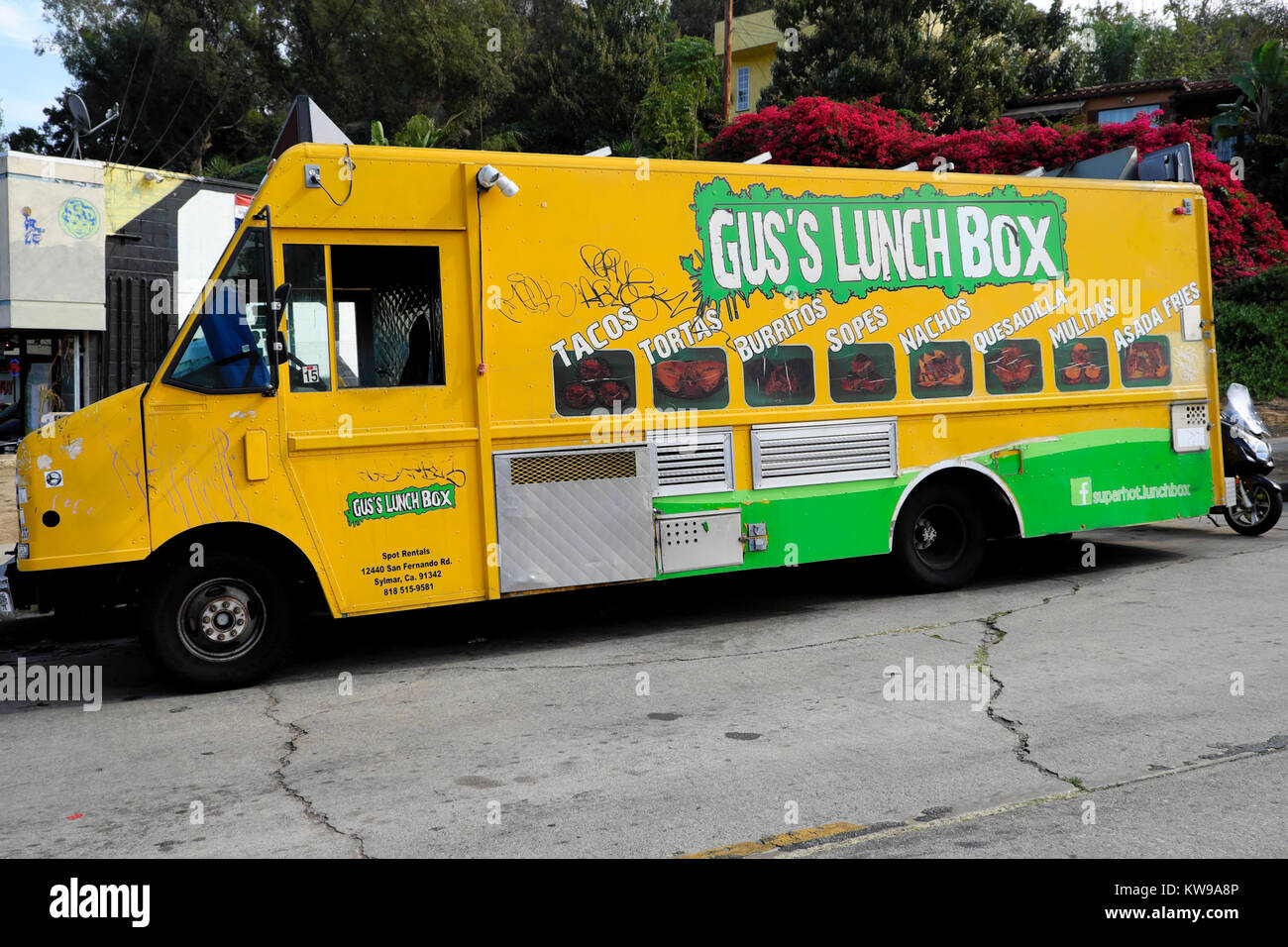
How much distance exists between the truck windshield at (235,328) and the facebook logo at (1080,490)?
6.45 m

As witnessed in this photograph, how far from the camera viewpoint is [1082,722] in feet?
18.6

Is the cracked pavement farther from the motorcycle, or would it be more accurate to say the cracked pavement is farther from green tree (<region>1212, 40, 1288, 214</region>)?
green tree (<region>1212, 40, 1288, 214</region>)

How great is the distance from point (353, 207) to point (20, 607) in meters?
3.11

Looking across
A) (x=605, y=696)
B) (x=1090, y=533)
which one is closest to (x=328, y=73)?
(x=1090, y=533)

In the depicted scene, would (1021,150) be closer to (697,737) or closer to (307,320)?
(307,320)

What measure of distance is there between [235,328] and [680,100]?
26627 mm

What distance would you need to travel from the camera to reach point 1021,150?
2214 cm

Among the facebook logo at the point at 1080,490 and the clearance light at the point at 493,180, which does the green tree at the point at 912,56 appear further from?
the clearance light at the point at 493,180

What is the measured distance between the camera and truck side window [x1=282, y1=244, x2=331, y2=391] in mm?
6953

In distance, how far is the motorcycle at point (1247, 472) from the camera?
35.9 feet

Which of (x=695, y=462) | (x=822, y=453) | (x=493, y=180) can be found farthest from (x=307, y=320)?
(x=822, y=453)

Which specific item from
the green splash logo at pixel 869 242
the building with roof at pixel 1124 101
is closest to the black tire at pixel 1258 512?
the green splash logo at pixel 869 242

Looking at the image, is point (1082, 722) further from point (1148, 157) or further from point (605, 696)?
point (1148, 157)
